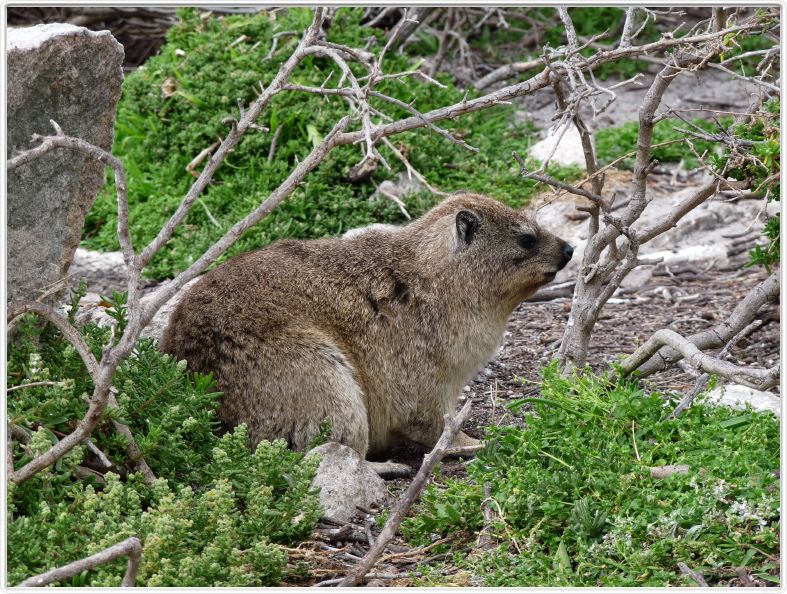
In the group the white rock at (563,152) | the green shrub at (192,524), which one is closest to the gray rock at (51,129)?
the green shrub at (192,524)

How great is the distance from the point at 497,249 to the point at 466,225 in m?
0.25

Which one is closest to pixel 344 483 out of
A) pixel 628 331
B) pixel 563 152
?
pixel 628 331

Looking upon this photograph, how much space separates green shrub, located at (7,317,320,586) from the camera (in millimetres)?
3988

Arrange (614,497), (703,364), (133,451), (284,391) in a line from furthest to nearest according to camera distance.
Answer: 1. (284,391)
2. (703,364)
3. (133,451)
4. (614,497)

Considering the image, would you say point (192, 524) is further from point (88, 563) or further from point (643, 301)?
point (643, 301)

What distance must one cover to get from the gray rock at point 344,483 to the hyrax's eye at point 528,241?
71.4 inches

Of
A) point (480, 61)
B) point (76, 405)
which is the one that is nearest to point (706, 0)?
point (76, 405)

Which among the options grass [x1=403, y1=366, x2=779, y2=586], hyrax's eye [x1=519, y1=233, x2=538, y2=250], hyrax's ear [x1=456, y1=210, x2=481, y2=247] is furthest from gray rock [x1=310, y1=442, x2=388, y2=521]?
hyrax's eye [x1=519, y1=233, x2=538, y2=250]

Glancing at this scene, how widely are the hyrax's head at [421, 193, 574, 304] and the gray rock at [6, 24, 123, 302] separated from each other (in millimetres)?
2169

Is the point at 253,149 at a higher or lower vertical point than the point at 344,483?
higher

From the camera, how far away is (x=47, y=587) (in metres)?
3.73

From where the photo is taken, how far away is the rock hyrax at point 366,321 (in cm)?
558

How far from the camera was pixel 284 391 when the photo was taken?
557cm

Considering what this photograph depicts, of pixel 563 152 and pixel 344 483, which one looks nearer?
pixel 344 483
